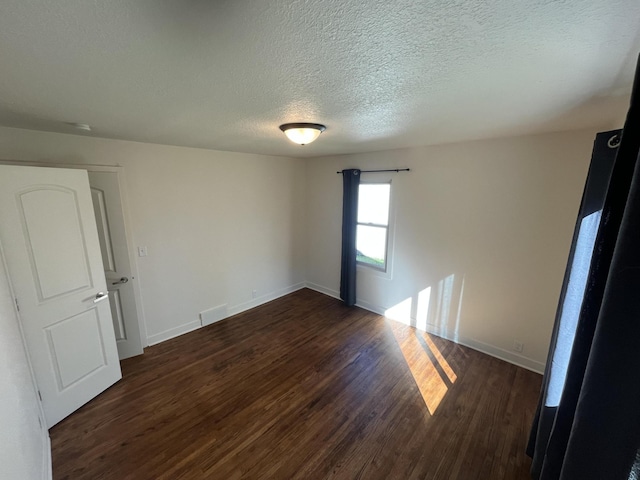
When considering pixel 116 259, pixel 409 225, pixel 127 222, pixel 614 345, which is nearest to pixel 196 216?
pixel 127 222

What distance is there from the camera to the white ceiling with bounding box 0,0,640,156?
0.73m

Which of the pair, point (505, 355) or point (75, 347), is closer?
point (75, 347)

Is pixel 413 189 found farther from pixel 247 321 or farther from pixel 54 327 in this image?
pixel 54 327

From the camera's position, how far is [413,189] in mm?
3357

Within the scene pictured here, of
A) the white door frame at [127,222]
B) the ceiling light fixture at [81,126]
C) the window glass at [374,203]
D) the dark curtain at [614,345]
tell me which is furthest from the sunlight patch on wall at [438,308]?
the ceiling light fixture at [81,126]

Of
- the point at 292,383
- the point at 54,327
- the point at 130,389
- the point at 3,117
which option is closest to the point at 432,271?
the point at 292,383

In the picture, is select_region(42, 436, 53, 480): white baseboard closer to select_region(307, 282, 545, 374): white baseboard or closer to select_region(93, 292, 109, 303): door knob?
select_region(93, 292, 109, 303): door knob

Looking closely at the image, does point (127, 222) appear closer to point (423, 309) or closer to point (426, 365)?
point (426, 365)

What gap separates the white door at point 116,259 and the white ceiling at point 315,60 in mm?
836

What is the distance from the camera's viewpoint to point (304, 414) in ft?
7.27

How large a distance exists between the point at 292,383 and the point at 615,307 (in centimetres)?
251

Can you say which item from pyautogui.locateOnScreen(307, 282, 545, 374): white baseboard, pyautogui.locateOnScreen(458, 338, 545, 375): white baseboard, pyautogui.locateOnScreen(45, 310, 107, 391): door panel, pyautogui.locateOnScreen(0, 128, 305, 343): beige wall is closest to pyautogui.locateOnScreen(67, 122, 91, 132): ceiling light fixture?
pyautogui.locateOnScreen(0, 128, 305, 343): beige wall

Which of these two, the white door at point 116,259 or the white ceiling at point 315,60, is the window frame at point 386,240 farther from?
the white door at point 116,259

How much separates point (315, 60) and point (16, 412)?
2.26 meters
